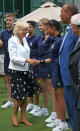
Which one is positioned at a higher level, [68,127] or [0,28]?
[0,28]

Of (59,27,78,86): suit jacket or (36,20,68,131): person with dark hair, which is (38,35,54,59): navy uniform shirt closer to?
(36,20,68,131): person with dark hair

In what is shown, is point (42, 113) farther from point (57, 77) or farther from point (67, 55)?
point (67, 55)

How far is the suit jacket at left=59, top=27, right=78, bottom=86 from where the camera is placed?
16.2ft

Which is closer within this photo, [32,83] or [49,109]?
[32,83]

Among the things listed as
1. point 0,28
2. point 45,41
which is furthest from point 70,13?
point 0,28

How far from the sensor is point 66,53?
495 centimetres

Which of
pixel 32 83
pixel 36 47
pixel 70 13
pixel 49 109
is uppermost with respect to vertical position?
pixel 70 13

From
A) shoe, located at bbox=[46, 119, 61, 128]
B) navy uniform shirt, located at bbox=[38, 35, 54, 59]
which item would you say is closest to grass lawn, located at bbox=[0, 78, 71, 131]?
shoe, located at bbox=[46, 119, 61, 128]

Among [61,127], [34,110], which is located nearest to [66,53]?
[61,127]

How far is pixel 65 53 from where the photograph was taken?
16.3ft

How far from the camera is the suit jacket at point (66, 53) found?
4926 millimetres

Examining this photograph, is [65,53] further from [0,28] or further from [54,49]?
[0,28]

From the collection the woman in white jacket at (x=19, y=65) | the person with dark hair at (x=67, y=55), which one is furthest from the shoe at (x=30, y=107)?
the person with dark hair at (x=67, y=55)

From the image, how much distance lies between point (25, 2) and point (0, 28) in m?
1.48
